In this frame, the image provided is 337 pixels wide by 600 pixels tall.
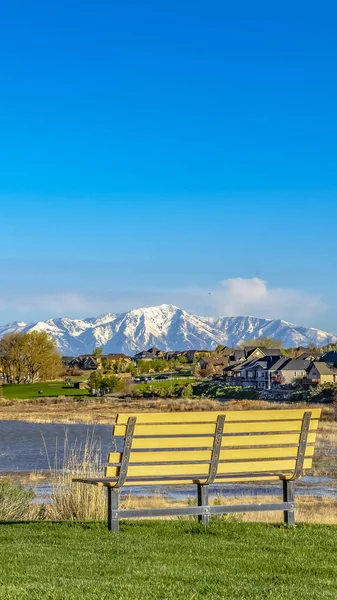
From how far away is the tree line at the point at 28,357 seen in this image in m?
120

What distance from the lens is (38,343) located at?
119562mm

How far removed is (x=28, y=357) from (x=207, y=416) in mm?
114068

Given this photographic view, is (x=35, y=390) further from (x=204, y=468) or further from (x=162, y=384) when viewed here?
(x=204, y=468)

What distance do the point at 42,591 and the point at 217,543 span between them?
9.28 feet

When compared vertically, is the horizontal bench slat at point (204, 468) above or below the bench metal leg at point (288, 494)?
above

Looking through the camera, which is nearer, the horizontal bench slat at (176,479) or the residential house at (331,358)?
the horizontal bench slat at (176,479)

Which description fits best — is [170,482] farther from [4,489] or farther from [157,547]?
[4,489]

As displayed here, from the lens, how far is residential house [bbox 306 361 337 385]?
103662mm

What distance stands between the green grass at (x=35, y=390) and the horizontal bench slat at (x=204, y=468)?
88.8 m

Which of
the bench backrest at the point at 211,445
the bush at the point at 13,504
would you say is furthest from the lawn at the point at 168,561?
the bush at the point at 13,504

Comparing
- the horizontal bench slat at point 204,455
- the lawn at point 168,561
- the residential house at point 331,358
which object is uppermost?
the residential house at point 331,358

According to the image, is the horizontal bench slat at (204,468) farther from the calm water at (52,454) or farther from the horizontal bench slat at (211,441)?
the calm water at (52,454)

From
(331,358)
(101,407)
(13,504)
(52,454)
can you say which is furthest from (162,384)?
(13,504)

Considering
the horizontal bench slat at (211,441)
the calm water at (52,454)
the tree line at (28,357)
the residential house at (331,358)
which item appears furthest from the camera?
the tree line at (28,357)
